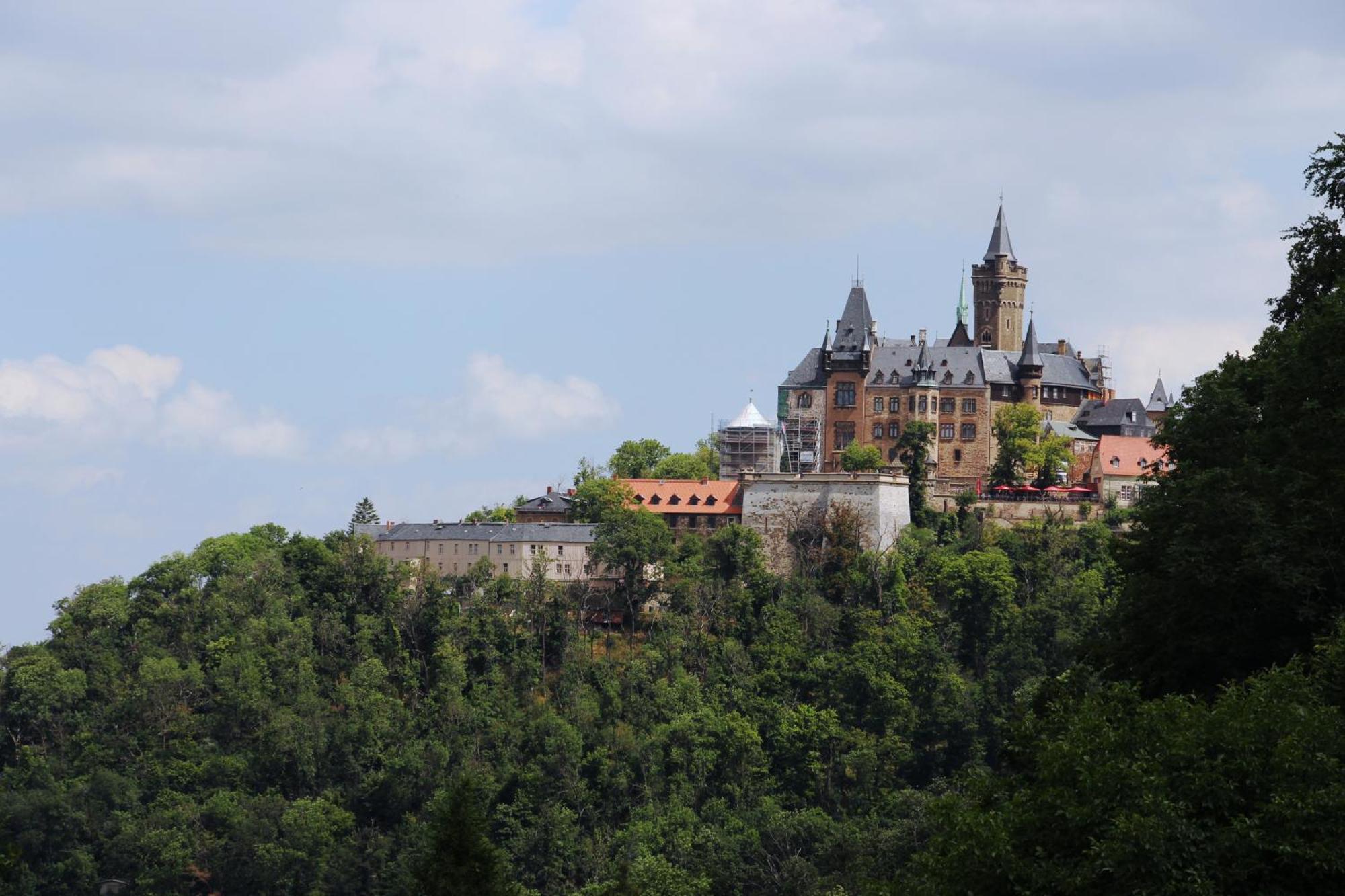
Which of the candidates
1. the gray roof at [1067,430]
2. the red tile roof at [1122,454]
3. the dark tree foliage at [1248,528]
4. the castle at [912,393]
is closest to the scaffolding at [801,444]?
the castle at [912,393]

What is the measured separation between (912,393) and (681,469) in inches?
701

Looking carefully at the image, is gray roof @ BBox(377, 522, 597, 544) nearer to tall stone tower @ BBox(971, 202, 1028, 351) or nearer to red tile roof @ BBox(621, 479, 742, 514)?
red tile roof @ BBox(621, 479, 742, 514)

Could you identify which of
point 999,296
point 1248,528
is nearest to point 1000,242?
point 999,296

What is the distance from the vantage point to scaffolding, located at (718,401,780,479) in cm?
12644

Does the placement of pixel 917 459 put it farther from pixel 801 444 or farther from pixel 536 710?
pixel 536 710

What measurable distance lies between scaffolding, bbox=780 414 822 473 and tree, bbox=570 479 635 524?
9319 millimetres

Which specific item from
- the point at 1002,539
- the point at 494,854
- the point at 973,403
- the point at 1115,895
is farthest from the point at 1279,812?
the point at 973,403

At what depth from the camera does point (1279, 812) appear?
107 feet

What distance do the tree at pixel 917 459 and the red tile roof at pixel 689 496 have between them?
8.73 meters

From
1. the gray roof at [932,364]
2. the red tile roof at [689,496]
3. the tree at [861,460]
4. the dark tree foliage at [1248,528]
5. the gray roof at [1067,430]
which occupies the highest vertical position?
the gray roof at [932,364]

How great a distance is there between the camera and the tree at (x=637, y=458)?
140 meters

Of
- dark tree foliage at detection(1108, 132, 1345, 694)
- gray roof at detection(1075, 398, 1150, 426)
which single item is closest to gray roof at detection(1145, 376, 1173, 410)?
gray roof at detection(1075, 398, 1150, 426)

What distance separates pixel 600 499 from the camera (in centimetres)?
12106

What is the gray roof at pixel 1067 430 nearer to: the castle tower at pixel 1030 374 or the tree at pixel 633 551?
the castle tower at pixel 1030 374
